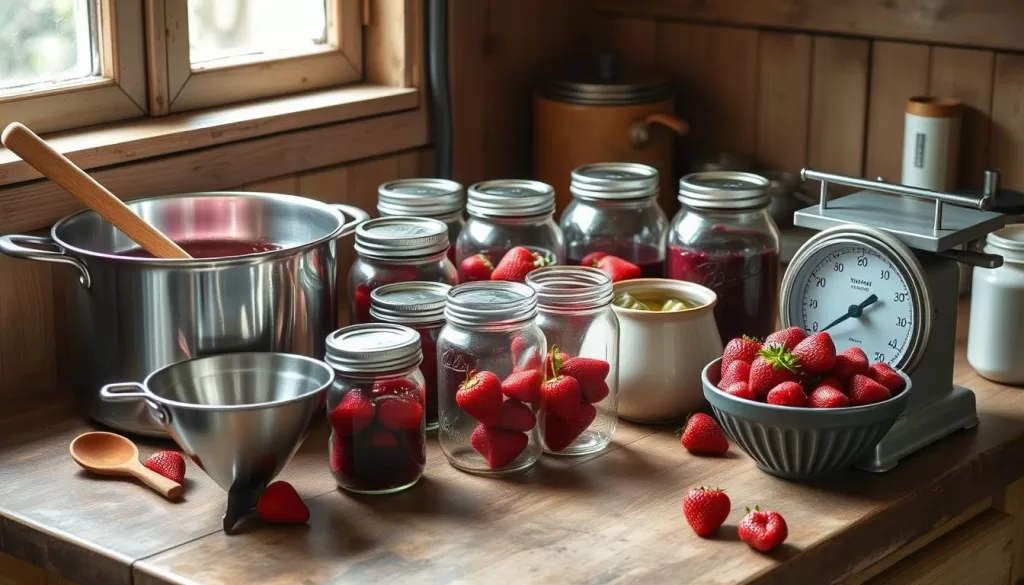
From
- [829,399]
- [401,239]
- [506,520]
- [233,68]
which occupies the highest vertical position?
[233,68]

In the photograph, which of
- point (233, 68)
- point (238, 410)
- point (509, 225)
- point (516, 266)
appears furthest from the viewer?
point (233, 68)

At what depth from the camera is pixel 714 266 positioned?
1.55 metres

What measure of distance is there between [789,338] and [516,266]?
1.09 ft

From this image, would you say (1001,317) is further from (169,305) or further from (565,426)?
(169,305)

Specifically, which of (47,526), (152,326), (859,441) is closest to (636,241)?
(859,441)

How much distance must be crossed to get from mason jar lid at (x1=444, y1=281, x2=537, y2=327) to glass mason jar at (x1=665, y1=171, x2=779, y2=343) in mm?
292

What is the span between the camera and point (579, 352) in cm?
142

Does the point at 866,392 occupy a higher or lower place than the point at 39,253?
lower

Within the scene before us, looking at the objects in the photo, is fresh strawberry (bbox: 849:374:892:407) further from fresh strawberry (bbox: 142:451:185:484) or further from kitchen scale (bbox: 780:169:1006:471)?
fresh strawberry (bbox: 142:451:185:484)

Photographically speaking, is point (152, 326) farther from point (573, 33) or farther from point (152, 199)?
point (573, 33)

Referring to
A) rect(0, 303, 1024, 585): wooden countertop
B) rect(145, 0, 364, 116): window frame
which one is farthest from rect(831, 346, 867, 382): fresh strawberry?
rect(145, 0, 364, 116): window frame

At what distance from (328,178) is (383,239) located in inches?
14.1

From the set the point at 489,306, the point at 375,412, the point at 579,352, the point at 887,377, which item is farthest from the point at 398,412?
the point at 887,377

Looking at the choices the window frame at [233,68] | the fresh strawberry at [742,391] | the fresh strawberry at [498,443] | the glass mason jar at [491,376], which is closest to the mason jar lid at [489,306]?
the glass mason jar at [491,376]
